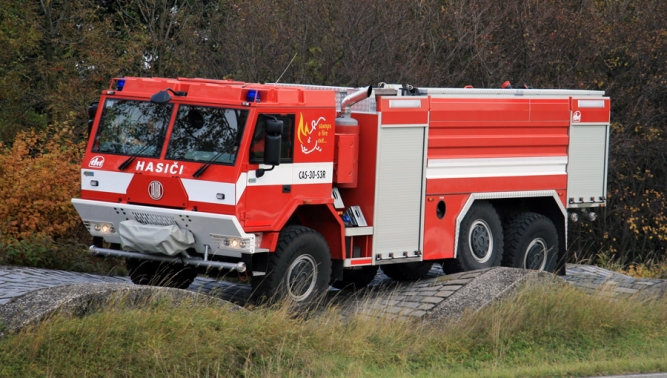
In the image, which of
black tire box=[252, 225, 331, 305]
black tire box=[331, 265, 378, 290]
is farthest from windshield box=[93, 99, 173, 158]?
black tire box=[331, 265, 378, 290]

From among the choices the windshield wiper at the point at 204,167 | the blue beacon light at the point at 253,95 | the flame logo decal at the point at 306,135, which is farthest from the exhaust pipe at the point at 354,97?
the windshield wiper at the point at 204,167

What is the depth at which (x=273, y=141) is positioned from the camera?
1022 centimetres

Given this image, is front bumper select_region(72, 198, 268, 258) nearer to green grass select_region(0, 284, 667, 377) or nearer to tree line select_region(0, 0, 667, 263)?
green grass select_region(0, 284, 667, 377)

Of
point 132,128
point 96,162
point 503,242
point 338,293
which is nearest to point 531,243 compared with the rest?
point 503,242

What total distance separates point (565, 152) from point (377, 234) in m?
3.71

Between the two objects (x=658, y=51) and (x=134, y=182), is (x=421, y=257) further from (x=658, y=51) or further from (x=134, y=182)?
(x=658, y=51)

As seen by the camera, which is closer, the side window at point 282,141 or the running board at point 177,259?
the running board at point 177,259

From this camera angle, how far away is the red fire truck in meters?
10.5

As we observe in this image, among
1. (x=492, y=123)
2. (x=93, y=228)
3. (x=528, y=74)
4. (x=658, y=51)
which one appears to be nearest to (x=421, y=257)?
(x=492, y=123)

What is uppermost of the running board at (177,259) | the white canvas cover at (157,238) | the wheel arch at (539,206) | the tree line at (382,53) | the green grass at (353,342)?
the tree line at (382,53)

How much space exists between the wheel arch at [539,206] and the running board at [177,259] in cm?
419

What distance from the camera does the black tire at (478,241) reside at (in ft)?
42.8

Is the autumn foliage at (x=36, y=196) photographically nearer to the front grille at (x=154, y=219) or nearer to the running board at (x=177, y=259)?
the running board at (x=177, y=259)

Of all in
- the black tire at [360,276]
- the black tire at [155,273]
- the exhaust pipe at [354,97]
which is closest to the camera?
the black tire at [155,273]
